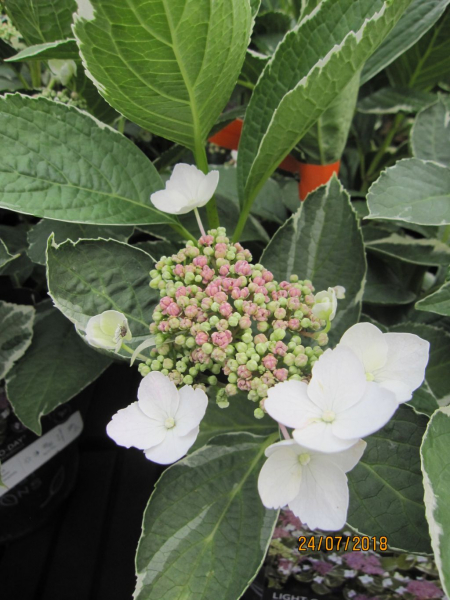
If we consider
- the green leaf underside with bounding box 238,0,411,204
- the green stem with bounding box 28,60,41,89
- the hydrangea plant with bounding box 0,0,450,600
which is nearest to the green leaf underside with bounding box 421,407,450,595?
the hydrangea plant with bounding box 0,0,450,600

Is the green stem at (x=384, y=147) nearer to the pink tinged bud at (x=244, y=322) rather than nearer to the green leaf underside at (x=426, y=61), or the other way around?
the green leaf underside at (x=426, y=61)

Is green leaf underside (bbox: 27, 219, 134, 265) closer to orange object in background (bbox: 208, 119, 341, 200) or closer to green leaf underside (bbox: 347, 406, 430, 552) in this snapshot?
orange object in background (bbox: 208, 119, 341, 200)

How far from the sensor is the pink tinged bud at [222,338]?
452 millimetres

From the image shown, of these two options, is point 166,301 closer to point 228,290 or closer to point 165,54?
point 228,290

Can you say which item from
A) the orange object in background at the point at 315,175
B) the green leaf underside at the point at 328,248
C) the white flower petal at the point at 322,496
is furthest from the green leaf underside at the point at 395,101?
the white flower petal at the point at 322,496

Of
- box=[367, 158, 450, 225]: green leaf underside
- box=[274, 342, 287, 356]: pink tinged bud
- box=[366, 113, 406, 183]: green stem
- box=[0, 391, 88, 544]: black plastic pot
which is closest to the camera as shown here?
box=[274, 342, 287, 356]: pink tinged bud

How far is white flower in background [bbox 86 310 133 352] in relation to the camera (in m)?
0.45

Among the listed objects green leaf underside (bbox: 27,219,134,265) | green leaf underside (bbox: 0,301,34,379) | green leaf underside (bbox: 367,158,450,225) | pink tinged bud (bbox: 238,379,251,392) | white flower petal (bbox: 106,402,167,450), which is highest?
green leaf underside (bbox: 367,158,450,225)

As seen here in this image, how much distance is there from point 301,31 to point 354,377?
366 millimetres

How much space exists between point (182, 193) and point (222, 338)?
17 centimetres

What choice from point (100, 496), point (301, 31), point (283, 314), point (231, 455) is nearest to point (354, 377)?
point (283, 314)

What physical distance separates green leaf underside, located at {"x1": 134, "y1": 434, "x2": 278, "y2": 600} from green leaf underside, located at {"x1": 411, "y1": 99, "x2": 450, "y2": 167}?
47cm

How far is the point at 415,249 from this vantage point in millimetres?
738

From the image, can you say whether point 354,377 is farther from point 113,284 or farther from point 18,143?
point 18,143
